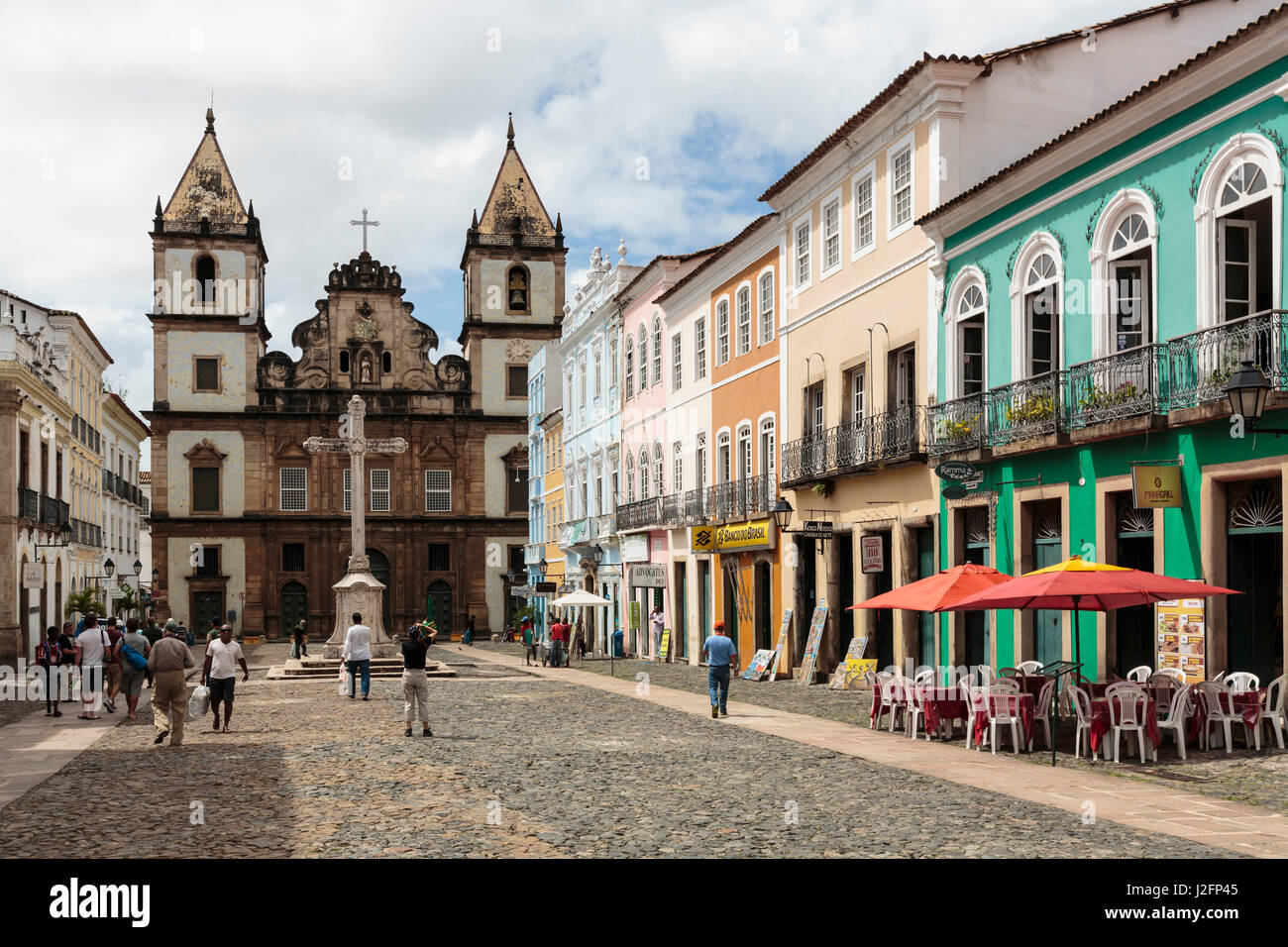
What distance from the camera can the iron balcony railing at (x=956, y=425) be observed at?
2027cm

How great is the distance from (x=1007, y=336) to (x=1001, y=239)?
1.52 m

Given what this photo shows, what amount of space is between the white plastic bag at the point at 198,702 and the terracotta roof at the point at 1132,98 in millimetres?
13294

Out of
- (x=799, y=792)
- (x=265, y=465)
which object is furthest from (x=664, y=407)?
(x=265, y=465)

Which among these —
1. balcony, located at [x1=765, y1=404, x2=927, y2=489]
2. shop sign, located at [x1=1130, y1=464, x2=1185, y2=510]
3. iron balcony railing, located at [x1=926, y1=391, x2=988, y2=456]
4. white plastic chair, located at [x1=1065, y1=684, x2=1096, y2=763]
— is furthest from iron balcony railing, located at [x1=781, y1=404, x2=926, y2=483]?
white plastic chair, located at [x1=1065, y1=684, x2=1096, y2=763]

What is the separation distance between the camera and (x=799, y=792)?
38.8 feet

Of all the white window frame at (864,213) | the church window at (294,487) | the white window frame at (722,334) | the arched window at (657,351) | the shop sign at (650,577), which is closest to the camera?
the white window frame at (864,213)

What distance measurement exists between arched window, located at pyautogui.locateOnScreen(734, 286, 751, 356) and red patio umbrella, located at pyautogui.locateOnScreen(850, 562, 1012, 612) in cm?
1492

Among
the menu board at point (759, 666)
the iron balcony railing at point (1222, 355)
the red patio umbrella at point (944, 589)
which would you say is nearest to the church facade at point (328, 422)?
the menu board at point (759, 666)

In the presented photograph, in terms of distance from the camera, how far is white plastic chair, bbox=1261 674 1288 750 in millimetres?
13555

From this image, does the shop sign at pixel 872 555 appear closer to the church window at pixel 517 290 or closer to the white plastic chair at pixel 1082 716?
the white plastic chair at pixel 1082 716

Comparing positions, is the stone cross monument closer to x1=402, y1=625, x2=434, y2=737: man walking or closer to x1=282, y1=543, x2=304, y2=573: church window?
x1=402, y1=625, x2=434, y2=737: man walking

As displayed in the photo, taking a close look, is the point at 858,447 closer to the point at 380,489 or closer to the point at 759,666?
the point at 759,666

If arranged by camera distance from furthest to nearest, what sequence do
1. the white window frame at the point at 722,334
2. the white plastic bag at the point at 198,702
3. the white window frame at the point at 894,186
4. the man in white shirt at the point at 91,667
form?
the white window frame at the point at 722,334 < the white window frame at the point at 894,186 < the man in white shirt at the point at 91,667 < the white plastic bag at the point at 198,702
